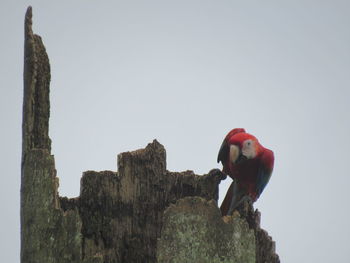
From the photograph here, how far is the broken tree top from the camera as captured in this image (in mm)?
2680

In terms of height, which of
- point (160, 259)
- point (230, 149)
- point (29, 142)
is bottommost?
point (160, 259)

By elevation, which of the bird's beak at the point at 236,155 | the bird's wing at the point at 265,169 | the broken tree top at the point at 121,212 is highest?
the bird's beak at the point at 236,155

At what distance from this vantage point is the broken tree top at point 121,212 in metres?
2.68

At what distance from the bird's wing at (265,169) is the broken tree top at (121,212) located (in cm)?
111

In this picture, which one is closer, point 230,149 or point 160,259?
point 160,259

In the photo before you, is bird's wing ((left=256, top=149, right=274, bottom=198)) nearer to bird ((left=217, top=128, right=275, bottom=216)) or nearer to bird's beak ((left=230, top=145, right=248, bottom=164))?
bird ((left=217, top=128, right=275, bottom=216))

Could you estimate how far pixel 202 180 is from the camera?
3.15 meters

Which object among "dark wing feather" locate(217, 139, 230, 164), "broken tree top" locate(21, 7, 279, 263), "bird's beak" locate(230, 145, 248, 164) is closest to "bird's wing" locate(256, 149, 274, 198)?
"bird's beak" locate(230, 145, 248, 164)

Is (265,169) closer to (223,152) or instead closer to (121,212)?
(223,152)

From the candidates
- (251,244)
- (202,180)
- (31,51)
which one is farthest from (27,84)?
(251,244)

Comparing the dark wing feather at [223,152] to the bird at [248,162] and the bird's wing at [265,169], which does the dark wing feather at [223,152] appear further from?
the bird's wing at [265,169]

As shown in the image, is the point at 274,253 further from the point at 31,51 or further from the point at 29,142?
the point at 31,51

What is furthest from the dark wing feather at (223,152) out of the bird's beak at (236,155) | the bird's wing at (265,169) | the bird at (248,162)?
the bird's wing at (265,169)

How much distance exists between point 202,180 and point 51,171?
99 centimetres
